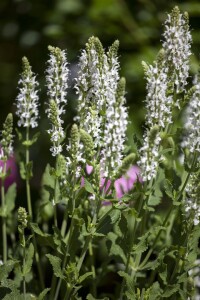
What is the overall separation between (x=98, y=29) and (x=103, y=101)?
A: 2.87 ft

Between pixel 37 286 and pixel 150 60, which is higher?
pixel 150 60

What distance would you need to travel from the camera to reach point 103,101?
74cm

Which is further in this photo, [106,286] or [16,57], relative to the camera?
[16,57]

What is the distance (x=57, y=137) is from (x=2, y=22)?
1234 millimetres

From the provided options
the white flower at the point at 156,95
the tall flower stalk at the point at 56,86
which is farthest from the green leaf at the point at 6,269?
the white flower at the point at 156,95

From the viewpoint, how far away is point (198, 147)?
0.73 meters

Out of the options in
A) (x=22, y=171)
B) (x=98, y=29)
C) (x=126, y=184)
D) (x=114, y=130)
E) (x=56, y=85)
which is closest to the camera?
(x=114, y=130)

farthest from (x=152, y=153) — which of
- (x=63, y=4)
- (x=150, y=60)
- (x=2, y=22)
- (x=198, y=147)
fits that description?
(x=2, y=22)

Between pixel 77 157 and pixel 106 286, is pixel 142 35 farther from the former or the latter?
pixel 77 157

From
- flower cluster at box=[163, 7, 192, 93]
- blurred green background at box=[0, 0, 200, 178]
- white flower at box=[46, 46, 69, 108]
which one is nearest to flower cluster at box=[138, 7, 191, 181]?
flower cluster at box=[163, 7, 192, 93]

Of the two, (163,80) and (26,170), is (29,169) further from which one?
(163,80)

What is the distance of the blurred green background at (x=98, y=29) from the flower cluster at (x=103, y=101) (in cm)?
57

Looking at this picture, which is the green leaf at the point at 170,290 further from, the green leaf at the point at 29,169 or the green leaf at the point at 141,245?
the green leaf at the point at 29,169

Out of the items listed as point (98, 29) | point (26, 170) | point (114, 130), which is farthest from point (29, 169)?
point (98, 29)
